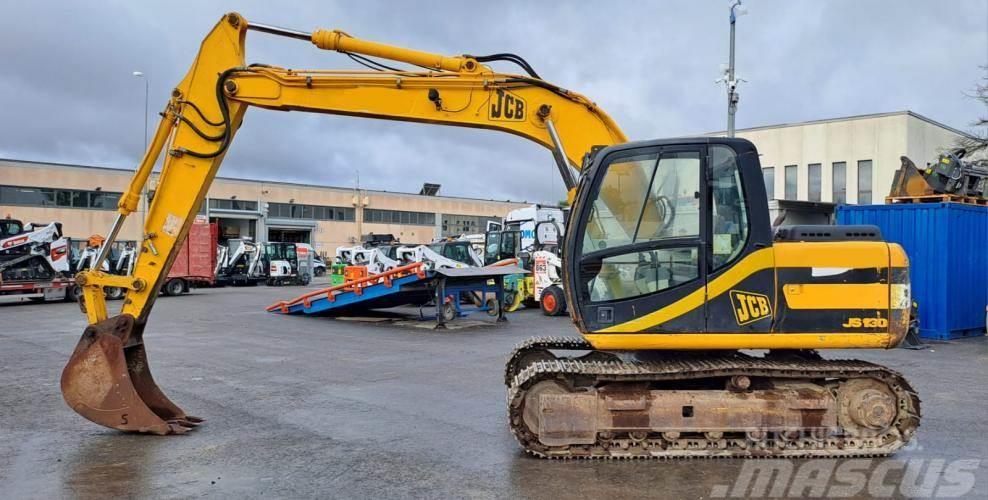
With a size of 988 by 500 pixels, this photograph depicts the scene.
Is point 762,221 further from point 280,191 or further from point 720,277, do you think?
point 280,191

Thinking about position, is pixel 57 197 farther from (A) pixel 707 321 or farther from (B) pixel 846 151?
(A) pixel 707 321

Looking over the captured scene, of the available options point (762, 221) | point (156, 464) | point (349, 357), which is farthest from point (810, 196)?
point (156, 464)

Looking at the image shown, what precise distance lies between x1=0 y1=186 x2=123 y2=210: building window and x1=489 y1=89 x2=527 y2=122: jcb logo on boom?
49943 millimetres

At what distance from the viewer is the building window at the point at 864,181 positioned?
122 feet

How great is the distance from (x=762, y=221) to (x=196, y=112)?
18.1 feet

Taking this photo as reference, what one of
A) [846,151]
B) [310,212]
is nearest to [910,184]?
[846,151]

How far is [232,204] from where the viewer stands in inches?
2291

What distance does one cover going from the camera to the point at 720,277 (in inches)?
234

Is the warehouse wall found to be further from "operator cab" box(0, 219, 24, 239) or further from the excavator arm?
the excavator arm

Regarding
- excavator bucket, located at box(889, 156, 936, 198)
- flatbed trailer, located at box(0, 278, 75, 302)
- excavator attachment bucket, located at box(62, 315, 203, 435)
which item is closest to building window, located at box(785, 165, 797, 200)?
excavator bucket, located at box(889, 156, 936, 198)

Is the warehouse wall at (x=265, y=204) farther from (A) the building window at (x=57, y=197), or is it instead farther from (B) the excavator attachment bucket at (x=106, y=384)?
(B) the excavator attachment bucket at (x=106, y=384)

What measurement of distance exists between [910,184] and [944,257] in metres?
1.73

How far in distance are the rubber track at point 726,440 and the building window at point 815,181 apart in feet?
118

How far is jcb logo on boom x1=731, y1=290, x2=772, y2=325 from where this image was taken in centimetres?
595
